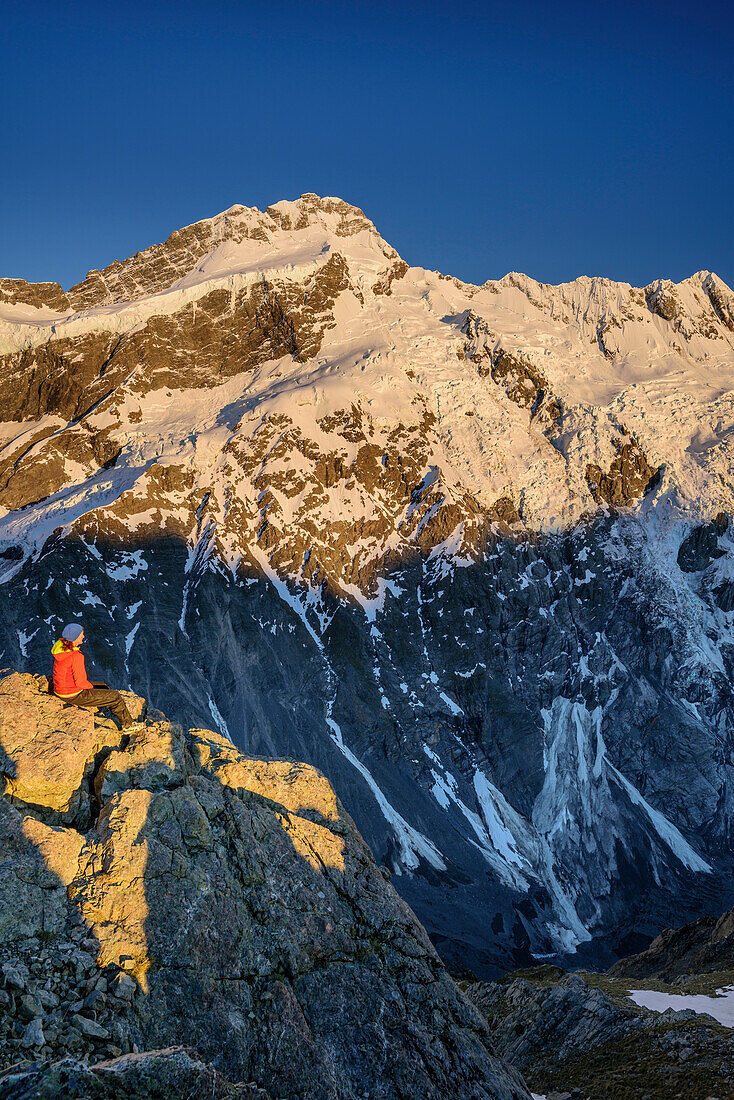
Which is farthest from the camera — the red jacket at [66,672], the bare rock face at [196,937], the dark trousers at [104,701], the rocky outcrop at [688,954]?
the rocky outcrop at [688,954]

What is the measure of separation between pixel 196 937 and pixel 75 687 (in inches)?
284

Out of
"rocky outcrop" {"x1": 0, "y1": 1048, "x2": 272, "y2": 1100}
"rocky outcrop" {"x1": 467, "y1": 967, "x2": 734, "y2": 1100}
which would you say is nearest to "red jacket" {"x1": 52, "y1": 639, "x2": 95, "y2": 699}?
"rocky outcrop" {"x1": 0, "y1": 1048, "x2": 272, "y2": 1100}

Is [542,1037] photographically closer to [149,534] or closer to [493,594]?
[149,534]

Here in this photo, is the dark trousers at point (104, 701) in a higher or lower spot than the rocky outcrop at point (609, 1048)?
higher

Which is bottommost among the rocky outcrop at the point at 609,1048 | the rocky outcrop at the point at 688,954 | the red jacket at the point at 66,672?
the rocky outcrop at the point at 688,954

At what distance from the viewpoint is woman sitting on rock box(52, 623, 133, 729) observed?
17.9m

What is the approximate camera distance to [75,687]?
59.9 ft

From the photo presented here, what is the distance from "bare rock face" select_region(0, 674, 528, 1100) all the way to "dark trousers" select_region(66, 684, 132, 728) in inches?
13.6

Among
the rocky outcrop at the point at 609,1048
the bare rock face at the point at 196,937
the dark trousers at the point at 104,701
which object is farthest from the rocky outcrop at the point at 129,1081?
the rocky outcrop at the point at 609,1048

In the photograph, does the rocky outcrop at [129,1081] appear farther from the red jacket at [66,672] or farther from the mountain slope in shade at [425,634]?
the mountain slope in shade at [425,634]

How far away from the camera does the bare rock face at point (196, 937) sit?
11781mm

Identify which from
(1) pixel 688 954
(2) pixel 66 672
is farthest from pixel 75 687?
(1) pixel 688 954

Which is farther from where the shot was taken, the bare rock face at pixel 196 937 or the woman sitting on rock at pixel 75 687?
the woman sitting on rock at pixel 75 687

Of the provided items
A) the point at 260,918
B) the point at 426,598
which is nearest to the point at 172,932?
the point at 260,918
